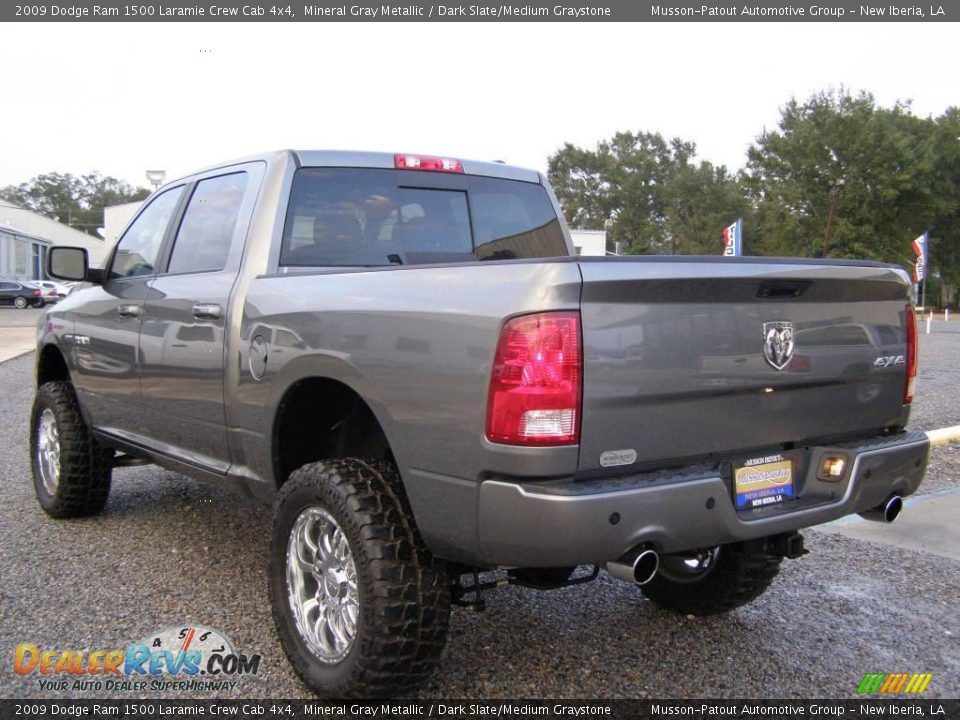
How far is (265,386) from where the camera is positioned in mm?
3172

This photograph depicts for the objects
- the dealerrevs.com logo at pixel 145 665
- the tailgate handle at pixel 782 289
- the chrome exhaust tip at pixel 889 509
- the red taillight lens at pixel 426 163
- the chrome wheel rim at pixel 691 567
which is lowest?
the dealerrevs.com logo at pixel 145 665

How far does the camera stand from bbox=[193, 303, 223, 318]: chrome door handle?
3.50 m

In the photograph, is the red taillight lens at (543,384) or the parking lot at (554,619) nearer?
the red taillight lens at (543,384)

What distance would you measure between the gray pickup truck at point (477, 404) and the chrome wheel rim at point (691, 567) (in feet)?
0.06

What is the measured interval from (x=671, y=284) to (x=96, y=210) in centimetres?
13521

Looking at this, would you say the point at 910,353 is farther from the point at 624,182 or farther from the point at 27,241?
the point at 624,182

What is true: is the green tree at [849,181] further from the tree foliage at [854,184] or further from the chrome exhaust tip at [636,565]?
the chrome exhaust tip at [636,565]

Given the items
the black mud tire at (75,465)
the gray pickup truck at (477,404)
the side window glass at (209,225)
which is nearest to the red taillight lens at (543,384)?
the gray pickup truck at (477,404)

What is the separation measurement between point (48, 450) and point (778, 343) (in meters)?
4.26

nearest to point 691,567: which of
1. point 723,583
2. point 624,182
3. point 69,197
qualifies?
point 723,583

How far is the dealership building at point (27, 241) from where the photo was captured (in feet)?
170

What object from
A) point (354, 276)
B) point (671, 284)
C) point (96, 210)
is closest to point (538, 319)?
point (671, 284)

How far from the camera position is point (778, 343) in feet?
8.89

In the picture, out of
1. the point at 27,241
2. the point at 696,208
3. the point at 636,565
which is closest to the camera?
the point at 636,565
